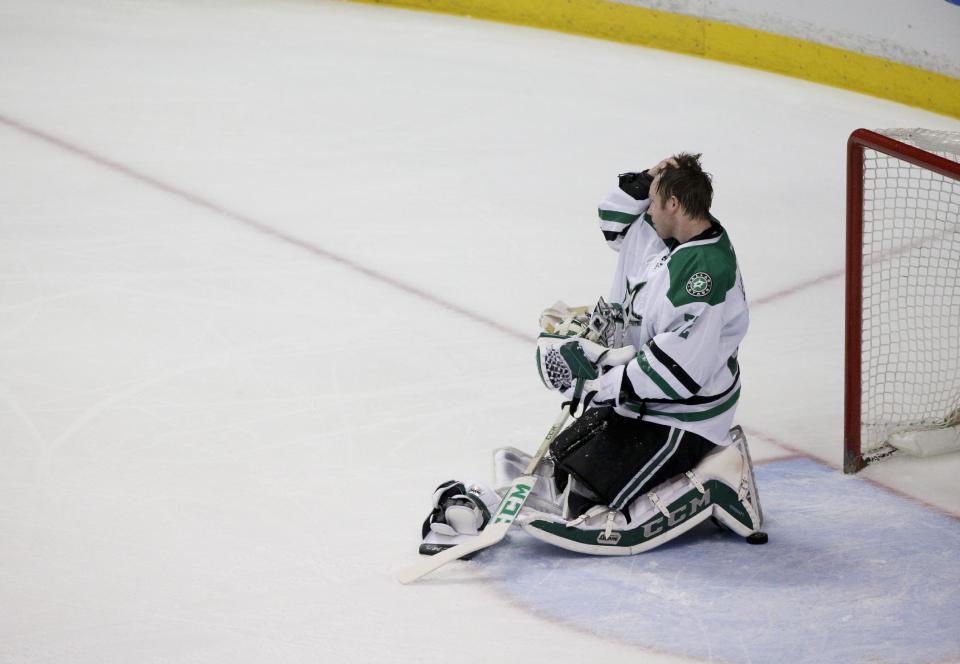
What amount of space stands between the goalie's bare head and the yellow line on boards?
3967 millimetres

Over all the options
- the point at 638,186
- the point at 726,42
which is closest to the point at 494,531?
the point at 638,186

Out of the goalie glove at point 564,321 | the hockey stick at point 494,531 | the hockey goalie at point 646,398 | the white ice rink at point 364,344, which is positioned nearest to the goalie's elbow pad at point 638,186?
the hockey goalie at point 646,398

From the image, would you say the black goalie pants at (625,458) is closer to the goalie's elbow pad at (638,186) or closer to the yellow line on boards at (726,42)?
the goalie's elbow pad at (638,186)

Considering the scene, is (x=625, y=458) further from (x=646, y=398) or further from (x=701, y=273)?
(x=701, y=273)

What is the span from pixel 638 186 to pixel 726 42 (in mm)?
4324

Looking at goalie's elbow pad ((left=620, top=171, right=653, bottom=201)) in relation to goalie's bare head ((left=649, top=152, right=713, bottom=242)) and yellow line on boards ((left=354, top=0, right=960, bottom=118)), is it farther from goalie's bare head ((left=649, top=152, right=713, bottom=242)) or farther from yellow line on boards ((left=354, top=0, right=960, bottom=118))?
yellow line on boards ((left=354, top=0, right=960, bottom=118))

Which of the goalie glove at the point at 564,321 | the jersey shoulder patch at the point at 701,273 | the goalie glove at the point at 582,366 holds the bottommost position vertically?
the goalie glove at the point at 582,366

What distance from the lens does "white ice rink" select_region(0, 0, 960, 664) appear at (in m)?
2.32

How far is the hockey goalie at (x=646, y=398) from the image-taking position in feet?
7.93

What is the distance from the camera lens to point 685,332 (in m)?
2.40

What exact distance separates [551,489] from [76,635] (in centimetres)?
94

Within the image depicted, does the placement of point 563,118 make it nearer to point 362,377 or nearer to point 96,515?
point 362,377

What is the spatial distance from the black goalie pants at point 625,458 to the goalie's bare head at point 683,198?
38 centimetres

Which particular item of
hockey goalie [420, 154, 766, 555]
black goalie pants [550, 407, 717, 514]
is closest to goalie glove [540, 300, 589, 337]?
hockey goalie [420, 154, 766, 555]
